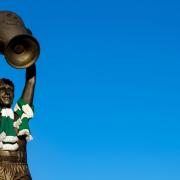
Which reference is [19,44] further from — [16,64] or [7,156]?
[7,156]

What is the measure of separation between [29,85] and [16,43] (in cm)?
107

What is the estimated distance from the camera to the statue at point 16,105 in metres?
11.5

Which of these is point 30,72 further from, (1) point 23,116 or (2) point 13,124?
(2) point 13,124

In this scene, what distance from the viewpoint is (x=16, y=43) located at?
11.5 m

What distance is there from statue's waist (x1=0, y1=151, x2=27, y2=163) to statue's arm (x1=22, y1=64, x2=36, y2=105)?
1132mm

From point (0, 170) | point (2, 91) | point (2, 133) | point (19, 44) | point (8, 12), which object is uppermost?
point (8, 12)

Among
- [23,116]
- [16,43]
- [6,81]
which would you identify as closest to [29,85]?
[6,81]

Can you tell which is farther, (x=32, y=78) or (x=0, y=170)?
(x=32, y=78)

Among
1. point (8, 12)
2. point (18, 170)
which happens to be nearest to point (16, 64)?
point (8, 12)

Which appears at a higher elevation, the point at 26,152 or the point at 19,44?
the point at 19,44

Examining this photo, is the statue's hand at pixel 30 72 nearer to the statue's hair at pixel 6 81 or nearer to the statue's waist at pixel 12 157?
the statue's hair at pixel 6 81

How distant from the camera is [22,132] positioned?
11.7 meters

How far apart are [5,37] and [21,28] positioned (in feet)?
1.31

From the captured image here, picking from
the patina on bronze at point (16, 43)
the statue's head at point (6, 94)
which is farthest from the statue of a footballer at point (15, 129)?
the patina on bronze at point (16, 43)
